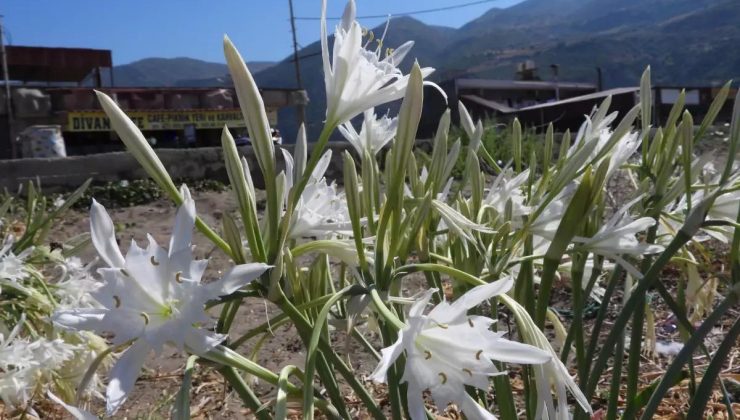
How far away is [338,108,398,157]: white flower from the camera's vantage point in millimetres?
810

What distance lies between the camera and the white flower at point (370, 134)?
810 millimetres

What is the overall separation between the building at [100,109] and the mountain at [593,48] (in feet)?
32.6

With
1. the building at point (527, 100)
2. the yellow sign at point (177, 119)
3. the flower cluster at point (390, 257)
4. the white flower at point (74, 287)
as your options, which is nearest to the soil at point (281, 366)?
the white flower at point (74, 287)

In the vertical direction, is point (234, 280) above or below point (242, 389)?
above

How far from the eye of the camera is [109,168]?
13.5ft

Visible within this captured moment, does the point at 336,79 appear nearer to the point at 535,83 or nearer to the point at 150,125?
the point at 150,125

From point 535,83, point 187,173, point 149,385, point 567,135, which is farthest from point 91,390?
Result: point 535,83

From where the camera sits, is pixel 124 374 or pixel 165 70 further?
pixel 165 70

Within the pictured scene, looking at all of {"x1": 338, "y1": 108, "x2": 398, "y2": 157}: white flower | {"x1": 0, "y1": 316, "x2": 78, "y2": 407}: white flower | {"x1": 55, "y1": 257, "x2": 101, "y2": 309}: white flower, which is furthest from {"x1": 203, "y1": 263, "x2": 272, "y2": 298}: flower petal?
{"x1": 55, "y1": 257, "x2": 101, "y2": 309}: white flower

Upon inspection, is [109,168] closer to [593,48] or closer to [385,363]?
[385,363]

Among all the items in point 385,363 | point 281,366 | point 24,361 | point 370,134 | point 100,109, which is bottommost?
point 281,366

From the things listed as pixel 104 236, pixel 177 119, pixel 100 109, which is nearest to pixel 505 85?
pixel 177 119

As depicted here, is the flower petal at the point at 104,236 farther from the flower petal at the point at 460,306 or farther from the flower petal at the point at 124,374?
the flower petal at the point at 460,306

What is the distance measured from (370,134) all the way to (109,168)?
12.2 feet
